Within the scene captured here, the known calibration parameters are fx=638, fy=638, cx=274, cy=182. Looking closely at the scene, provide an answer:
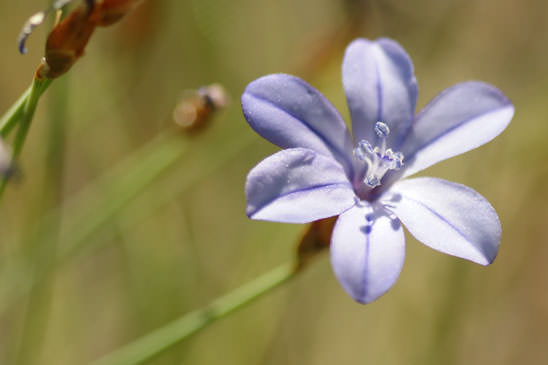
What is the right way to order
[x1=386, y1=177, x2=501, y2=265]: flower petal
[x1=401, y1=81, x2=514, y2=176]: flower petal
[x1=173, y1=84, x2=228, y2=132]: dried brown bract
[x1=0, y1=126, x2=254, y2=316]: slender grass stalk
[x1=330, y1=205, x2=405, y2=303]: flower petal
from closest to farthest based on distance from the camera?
1. [x1=330, y1=205, x2=405, y2=303]: flower petal
2. [x1=386, y1=177, x2=501, y2=265]: flower petal
3. [x1=401, y1=81, x2=514, y2=176]: flower petal
4. [x1=173, y1=84, x2=228, y2=132]: dried brown bract
5. [x1=0, y1=126, x2=254, y2=316]: slender grass stalk

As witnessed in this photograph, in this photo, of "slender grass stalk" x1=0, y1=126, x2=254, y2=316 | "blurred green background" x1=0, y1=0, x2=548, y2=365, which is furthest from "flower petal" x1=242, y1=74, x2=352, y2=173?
"blurred green background" x1=0, y1=0, x2=548, y2=365

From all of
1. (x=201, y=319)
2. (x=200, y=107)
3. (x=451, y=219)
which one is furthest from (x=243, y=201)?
(x=451, y=219)

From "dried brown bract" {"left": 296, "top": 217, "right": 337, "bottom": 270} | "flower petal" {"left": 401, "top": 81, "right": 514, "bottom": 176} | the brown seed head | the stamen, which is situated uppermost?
the brown seed head

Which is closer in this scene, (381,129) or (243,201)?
(381,129)

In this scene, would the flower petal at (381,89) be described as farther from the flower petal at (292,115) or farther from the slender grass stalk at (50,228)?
the slender grass stalk at (50,228)

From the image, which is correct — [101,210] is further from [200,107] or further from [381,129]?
[381,129]

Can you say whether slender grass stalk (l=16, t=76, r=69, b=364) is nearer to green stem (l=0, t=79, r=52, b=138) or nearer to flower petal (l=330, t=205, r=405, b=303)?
green stem (l=0, t=79, r=52, b=138)

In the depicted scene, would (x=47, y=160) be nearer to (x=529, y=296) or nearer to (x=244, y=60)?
(x=244, y=60)

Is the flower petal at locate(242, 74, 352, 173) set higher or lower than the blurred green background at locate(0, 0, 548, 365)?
higher
